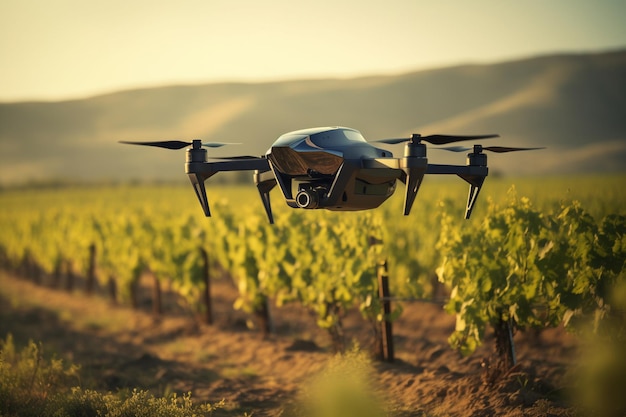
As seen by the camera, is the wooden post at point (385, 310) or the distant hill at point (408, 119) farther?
the distant hill at point (408, 119)

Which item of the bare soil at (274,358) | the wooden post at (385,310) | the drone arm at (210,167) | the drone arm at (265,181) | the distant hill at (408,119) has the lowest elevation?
the bare soil at (274,358)

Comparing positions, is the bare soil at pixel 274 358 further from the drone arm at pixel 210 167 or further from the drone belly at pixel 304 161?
the drone belly at pixel 304 161

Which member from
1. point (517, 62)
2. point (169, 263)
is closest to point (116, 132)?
point (517, 62)

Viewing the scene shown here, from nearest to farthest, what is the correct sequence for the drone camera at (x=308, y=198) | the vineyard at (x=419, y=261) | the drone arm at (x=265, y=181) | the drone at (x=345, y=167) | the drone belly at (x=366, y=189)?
1. the drone at (x=345, y=167)
2. the drone belly at (x=366, y=189)
3. the drone camera at (x=308, y=198)
4. the drone arm at (x=265, y=181)
5. the vineyard at (x=419, y=261)

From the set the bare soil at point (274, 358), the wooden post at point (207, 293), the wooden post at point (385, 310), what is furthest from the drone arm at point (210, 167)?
the wooden post at point (207, 293)

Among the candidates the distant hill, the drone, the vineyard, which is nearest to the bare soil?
the vineyard

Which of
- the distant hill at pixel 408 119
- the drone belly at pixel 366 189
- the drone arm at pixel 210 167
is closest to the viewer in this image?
the drone belly at pixel 366 189

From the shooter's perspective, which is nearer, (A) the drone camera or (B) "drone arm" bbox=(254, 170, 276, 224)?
(A) the drone camera

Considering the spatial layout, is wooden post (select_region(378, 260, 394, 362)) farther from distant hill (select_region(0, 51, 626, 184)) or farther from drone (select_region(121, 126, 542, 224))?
distant hill (select_region(0, 51, 626, 184))
